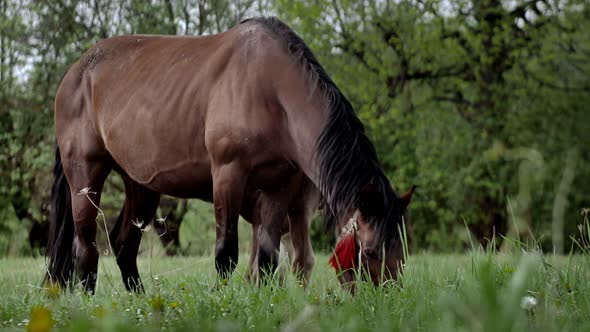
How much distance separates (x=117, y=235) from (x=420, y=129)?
11.1 metres

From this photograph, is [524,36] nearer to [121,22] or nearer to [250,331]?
[121,22]

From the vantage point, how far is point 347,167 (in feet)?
13.6

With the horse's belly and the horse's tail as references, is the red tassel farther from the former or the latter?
the horse's tail

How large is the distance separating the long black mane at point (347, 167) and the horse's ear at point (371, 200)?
0.02 meters

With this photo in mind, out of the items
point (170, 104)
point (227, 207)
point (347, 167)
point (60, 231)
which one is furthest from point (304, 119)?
point (60, 231)

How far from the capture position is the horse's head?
380 cm

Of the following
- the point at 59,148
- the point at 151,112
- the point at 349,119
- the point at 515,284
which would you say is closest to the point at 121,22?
the point at 59,148

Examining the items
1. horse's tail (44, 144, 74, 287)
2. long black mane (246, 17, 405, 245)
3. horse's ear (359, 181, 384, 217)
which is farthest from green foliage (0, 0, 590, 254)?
horse's ear (359, 181, 384, 217)

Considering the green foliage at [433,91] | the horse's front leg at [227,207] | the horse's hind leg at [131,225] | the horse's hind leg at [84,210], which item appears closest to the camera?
the horse's front leg at [227,207]

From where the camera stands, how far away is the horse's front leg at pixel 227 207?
4664 millimetres

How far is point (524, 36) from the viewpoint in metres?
17.3

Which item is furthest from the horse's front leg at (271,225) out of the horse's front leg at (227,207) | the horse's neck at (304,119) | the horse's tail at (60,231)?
the horse's tail at (60,231)

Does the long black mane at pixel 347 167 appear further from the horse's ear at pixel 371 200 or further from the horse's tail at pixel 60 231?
the horse's tail at pixel 60 231

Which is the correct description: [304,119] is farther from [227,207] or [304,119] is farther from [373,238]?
[373,238]
